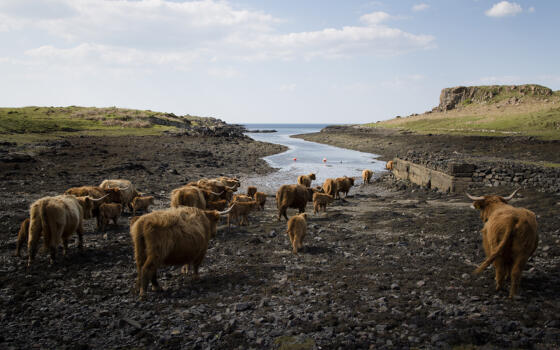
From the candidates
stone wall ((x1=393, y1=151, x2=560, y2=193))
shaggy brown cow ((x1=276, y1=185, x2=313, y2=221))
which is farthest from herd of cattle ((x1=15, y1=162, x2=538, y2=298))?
stone wall ((x1=393, y1=151, x2=560, y2=193))

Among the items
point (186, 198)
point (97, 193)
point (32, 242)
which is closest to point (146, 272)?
point (32, 242)

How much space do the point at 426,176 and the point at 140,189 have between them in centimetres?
1825

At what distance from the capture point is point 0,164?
922 inches

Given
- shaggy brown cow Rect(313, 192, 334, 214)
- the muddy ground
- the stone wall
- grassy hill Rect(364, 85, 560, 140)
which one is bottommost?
the muddy ground

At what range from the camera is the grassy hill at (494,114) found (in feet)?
188

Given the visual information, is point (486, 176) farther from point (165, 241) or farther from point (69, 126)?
point (69, 126)

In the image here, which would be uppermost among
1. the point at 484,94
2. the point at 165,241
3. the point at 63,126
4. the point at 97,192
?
the point at 484,94

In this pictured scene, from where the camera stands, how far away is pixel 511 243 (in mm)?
6586

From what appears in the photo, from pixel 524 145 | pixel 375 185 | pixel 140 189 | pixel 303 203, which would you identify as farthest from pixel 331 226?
pixel 524 145

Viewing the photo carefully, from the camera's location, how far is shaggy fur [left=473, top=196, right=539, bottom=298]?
21.3 ft

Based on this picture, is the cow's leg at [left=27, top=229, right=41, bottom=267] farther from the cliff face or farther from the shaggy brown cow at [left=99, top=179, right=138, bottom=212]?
the cliff face

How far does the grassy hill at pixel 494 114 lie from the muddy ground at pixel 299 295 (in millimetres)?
42396

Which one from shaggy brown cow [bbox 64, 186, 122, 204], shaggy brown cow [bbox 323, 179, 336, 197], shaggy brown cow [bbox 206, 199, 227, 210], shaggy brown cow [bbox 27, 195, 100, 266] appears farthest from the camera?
shaggy brown cow [bbox 323, 179, 336, 197]

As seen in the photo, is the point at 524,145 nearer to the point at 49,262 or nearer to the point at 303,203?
the point at 303,203
